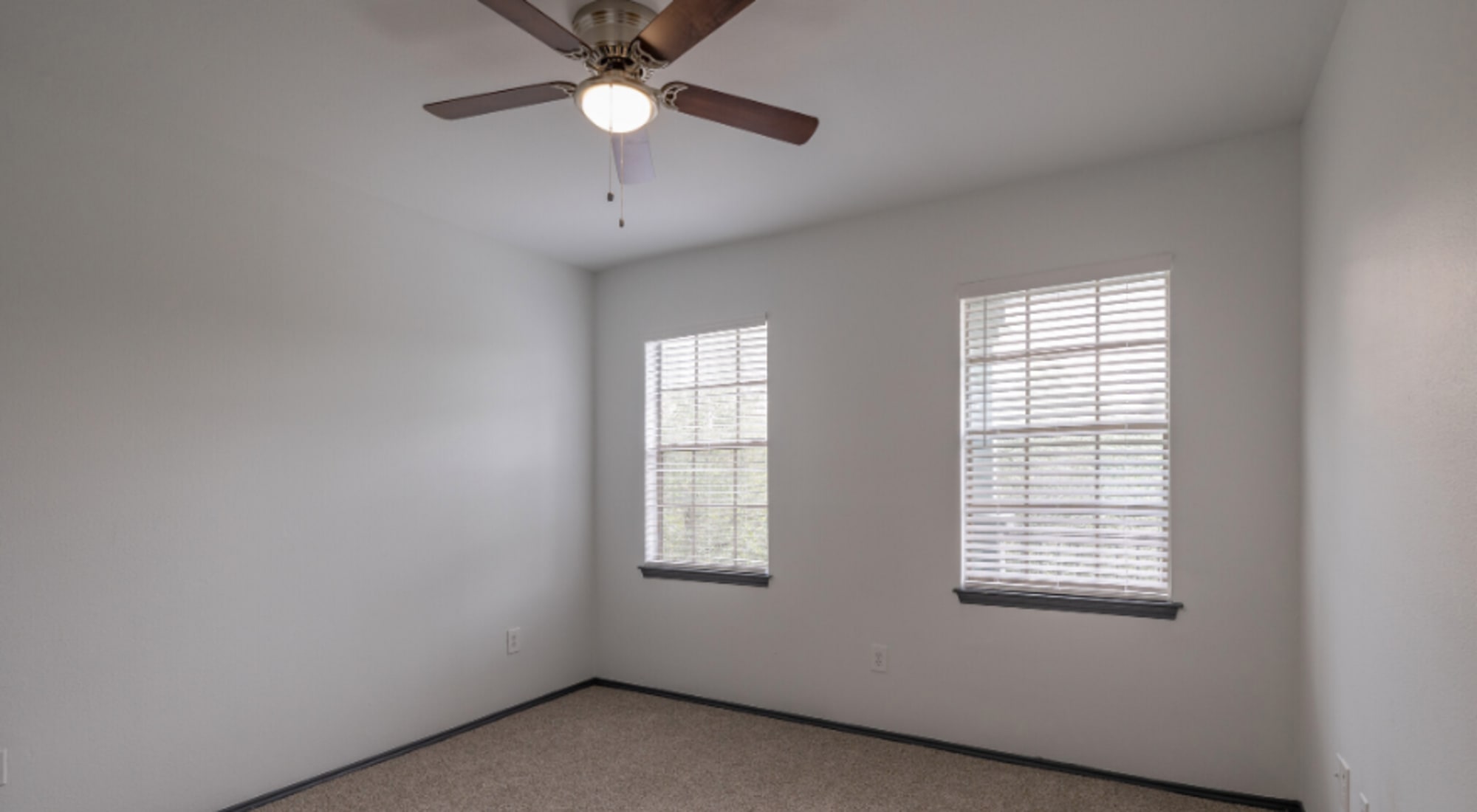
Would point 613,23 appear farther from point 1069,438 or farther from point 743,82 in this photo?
point 1069,438

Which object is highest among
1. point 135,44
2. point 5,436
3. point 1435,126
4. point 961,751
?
point 135,44

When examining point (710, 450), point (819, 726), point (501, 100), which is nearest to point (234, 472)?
point (501, 100)

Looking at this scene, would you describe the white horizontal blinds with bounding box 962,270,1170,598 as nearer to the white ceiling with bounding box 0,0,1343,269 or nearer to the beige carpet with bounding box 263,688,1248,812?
the white ceiling with bounding box 0,0,1343,269

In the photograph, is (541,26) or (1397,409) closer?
(1397,409)

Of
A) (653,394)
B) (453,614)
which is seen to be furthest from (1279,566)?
(453,614)

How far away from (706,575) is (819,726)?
1.00 m

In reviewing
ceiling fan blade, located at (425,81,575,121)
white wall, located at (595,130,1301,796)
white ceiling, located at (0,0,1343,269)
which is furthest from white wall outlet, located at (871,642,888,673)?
ceiling fan blade, located at (425,81,575,121)

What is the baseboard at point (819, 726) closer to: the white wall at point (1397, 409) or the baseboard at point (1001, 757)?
the baseboard at point (1001, 757)

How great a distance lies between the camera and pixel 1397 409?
1823 millimetres

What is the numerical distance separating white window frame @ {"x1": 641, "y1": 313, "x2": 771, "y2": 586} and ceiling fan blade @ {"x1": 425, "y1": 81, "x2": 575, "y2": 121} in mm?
2265

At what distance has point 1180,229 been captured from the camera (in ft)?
10.7

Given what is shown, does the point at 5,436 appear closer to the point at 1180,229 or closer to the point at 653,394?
the point at 653,394

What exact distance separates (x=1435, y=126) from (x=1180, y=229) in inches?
70.1

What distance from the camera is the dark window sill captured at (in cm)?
434
